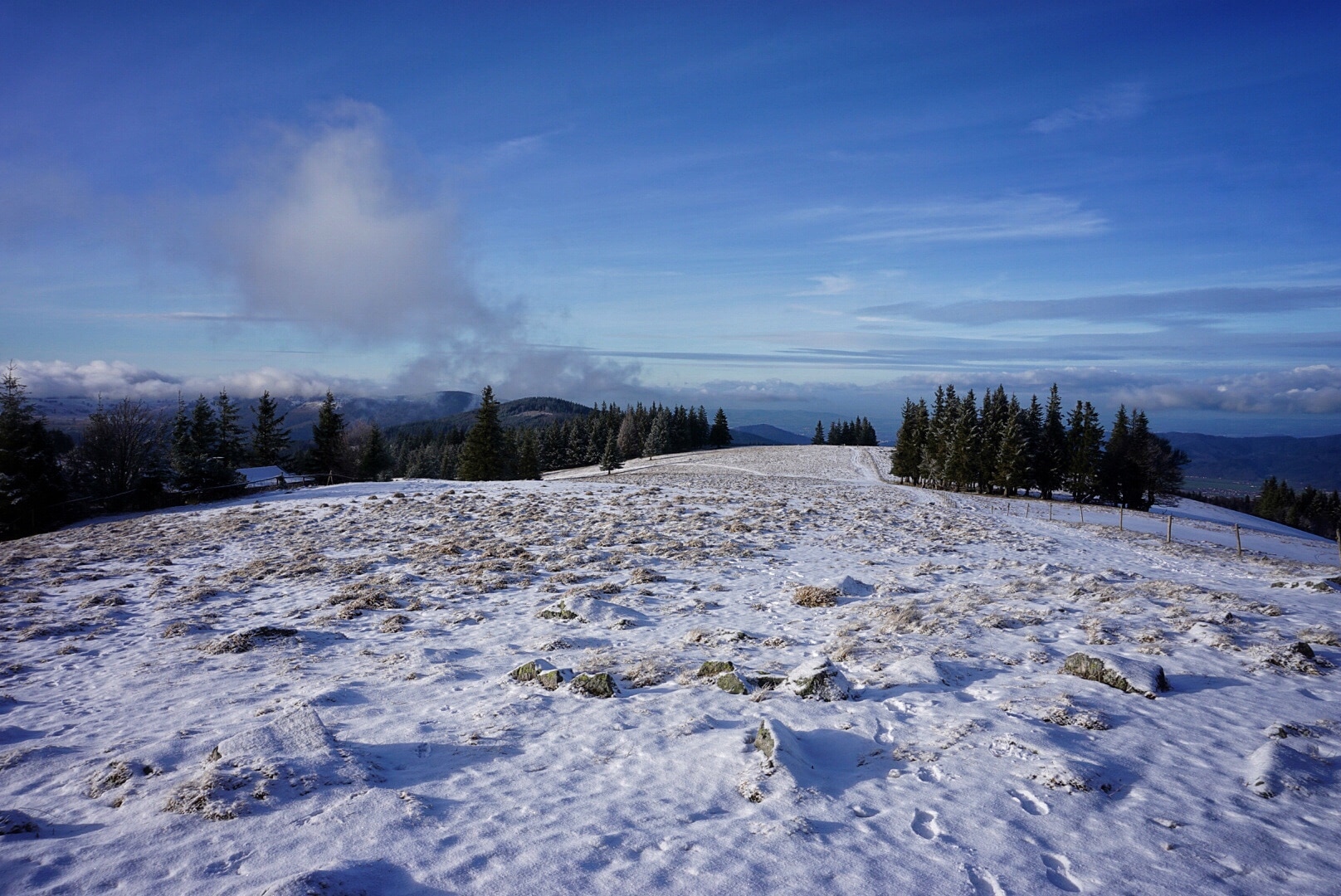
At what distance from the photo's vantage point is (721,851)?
4.62 meters

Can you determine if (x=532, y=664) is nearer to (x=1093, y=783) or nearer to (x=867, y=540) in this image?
(x=1093, y=783)

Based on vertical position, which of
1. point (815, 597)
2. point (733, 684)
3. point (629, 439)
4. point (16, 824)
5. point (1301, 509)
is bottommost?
point (1301, 509)

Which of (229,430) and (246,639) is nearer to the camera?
(246,639)

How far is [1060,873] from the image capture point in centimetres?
445

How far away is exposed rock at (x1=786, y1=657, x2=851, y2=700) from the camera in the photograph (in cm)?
750

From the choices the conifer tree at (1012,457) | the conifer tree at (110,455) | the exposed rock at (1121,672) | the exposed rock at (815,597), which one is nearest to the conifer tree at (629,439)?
the conifer tree at (1012,457)

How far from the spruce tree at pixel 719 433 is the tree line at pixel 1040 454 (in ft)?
185

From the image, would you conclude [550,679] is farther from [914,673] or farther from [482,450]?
[482,450]

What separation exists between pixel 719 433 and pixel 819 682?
11837 cm

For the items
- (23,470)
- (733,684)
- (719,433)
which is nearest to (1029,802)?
(733,684)

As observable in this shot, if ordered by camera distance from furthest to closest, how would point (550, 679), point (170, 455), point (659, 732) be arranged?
point (170, 455)
point (550, 679)
point (659, 732)

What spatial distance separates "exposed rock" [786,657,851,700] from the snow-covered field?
0.06 metres

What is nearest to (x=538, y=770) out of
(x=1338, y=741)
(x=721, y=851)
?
(x=721, y=851)

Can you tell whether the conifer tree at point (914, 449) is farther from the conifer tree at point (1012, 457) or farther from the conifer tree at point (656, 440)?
the conifer tree at point (656, 440)
